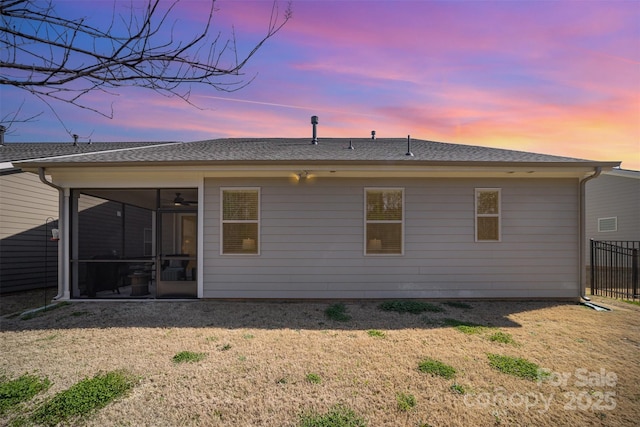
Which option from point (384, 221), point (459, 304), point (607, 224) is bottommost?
point (459, 304)

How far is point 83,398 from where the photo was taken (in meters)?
3.32

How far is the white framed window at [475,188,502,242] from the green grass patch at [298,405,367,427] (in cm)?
530

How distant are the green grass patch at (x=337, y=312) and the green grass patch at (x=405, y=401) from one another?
2.50m

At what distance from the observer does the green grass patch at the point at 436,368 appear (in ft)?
12.5

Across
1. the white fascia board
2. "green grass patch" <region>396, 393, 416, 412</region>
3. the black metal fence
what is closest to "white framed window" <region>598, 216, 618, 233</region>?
the black metal fence

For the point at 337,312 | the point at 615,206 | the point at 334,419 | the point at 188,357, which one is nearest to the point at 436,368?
the point at 334,419

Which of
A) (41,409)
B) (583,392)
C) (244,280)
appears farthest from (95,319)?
(583,392)

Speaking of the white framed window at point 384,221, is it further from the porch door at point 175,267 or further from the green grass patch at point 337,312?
the porch door at point 175,267

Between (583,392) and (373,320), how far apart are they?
2.95 m

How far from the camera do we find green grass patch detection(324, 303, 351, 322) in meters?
5.95

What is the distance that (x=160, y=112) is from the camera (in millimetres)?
4270

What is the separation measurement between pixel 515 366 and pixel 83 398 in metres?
4.67

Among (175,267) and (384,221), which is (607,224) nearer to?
(384,221)

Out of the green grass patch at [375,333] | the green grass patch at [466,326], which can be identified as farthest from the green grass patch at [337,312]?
the green grass patch at [466,326]
